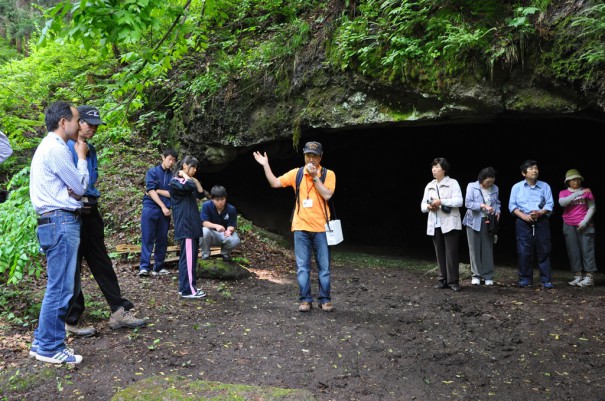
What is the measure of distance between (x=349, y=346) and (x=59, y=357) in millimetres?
2554

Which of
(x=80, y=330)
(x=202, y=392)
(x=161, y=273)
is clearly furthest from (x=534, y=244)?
(x=80, y=330)

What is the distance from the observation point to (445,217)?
705 centimetres

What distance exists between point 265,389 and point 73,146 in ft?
9.20

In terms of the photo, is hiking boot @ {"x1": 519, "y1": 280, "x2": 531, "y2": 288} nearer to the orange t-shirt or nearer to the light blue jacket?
the light blue jacket

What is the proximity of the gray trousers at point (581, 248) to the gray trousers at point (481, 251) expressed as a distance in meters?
1.31

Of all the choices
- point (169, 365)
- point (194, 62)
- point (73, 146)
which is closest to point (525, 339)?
point (169, 365)

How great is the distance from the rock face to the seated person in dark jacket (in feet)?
6.93

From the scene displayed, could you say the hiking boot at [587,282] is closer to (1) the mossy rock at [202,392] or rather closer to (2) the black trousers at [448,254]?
(2) the black trousers at [448,254]

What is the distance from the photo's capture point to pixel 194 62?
451 inches

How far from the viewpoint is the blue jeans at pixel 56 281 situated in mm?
3799

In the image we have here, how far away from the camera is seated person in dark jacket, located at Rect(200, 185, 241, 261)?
7.68 meters

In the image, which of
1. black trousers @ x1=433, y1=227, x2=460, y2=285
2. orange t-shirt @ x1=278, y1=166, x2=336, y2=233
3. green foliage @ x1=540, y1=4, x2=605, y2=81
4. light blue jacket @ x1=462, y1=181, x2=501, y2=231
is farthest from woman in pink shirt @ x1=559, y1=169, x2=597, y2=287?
orange t-shirt @ x1=278, y1=166, x2=336, y2=233

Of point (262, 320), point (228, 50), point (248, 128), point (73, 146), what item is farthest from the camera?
point (228, 50)

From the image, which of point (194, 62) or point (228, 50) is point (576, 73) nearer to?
point (228, 50)
